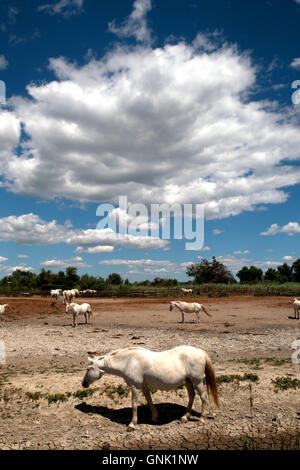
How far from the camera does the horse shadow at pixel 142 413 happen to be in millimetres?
7168

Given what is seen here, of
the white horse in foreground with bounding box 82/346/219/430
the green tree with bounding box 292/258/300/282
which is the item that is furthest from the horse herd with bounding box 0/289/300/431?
the green tree with bounding box 292/258/300/282

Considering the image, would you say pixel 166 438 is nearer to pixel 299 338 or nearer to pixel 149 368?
pixel 149 368

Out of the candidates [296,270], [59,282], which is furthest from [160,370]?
[296,270]

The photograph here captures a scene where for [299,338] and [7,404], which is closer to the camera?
[7,404]

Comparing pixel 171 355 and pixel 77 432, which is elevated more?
pixel 171 355

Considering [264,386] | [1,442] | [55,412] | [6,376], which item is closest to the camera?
[1,442]

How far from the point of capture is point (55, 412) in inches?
296

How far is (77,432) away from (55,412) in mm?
1104

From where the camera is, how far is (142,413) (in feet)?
24.6

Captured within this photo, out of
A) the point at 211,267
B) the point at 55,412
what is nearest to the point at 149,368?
the point at 55,412

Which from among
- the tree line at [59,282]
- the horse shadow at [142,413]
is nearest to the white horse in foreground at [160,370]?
the horse shadow at [142,413]

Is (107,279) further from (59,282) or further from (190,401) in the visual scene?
(190,401)

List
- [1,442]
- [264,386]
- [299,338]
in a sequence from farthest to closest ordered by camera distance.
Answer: [299,338], [264,386], [1,442]

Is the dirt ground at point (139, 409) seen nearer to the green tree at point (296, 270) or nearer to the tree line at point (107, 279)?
the tree line at point (107, 279)
